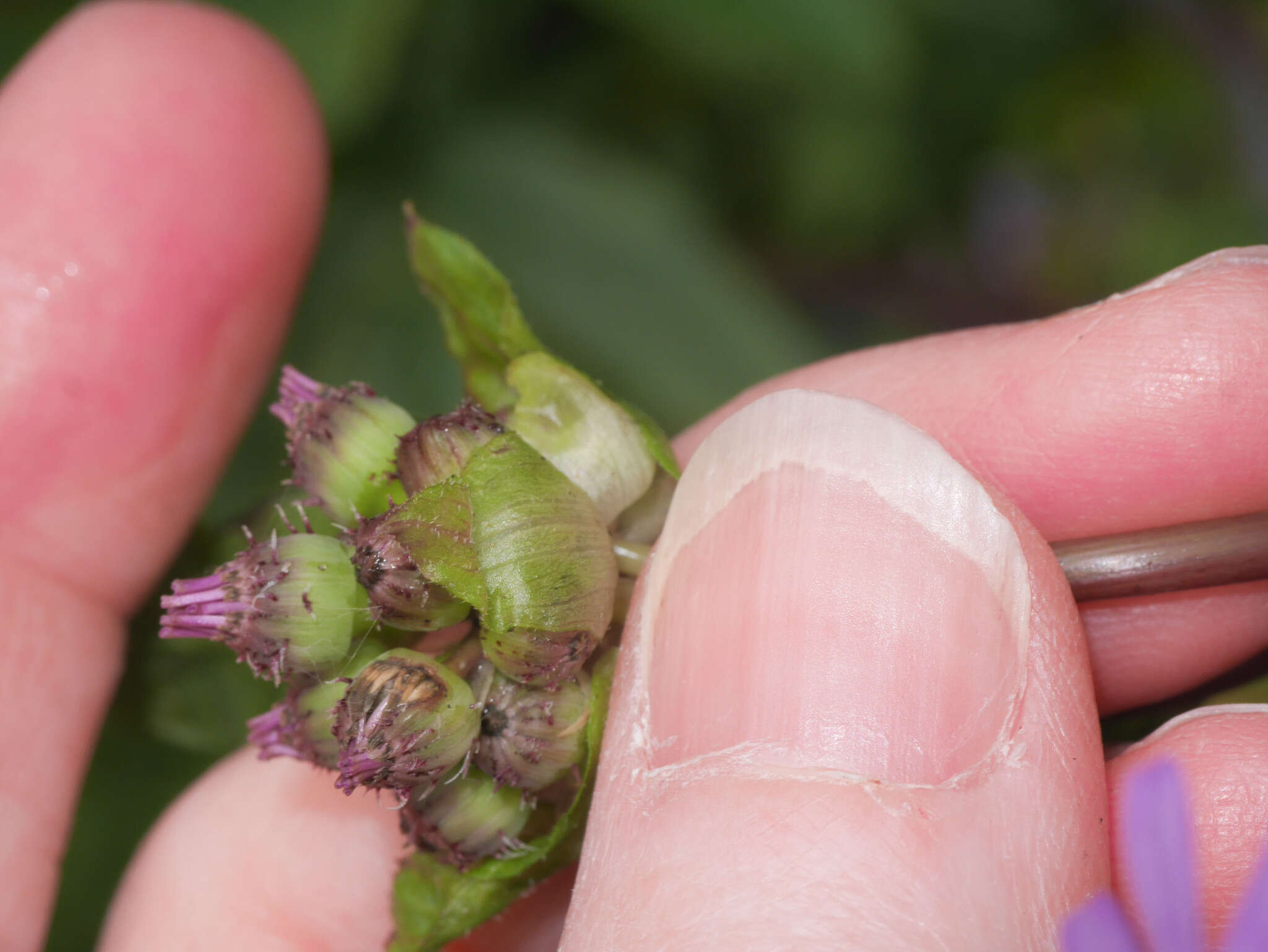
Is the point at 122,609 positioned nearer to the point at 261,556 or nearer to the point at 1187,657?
the point at 261,556

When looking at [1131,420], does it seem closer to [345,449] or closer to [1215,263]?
[1215,263]

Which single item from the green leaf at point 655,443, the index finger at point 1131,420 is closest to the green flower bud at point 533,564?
the green leaf at point 655,443

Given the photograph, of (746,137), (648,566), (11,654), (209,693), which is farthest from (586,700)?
(746,137)

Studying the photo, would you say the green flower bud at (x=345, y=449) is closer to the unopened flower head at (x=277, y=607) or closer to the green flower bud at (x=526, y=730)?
the unopened flower head at (x=277, y=607)

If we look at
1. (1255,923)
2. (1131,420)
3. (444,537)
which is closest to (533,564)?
(444,537)

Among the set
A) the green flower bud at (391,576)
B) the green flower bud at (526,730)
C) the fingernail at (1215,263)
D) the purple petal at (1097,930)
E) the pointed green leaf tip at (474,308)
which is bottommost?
the green flower bud at (526,730)

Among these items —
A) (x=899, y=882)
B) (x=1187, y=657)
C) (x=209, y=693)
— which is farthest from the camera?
(x=209, y=693)
